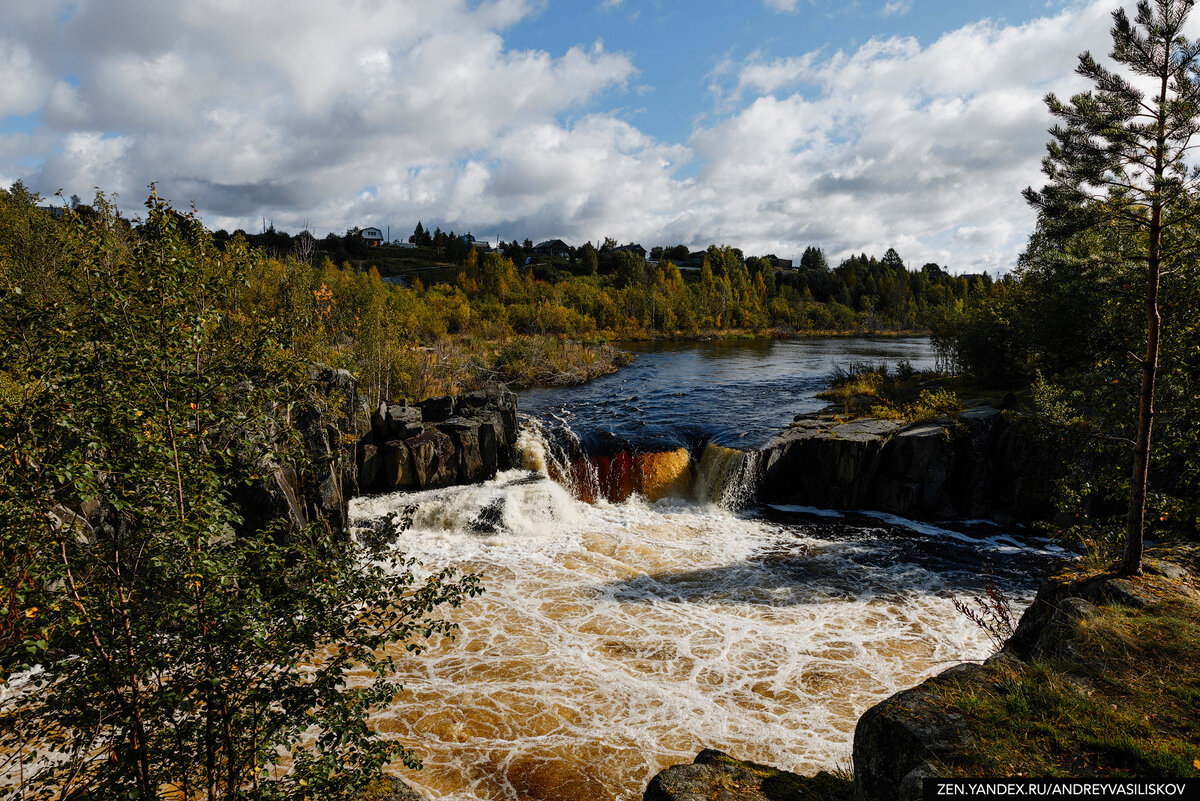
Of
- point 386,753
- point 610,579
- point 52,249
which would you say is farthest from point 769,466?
point 52,249

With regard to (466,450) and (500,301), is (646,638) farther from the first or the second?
(500,301)

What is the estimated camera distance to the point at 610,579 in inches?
533

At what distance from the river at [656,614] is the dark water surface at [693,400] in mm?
278

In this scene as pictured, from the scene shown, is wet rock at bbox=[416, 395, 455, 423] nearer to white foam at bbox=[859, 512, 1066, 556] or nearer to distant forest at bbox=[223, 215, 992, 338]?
white foam at bbox=[859, 512, 1066, 556]

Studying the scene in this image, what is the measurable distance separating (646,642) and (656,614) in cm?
108

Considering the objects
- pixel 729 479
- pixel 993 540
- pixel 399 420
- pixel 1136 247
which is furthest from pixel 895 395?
pixel 399 420

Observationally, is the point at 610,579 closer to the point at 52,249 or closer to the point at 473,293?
the point at 52,249

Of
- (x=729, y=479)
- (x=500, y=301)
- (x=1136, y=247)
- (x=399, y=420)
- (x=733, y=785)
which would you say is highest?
(x=500, y=301)

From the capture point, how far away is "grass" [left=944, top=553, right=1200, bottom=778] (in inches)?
168

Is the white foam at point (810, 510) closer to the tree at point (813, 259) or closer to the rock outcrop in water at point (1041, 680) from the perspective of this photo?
the rock outcrop in water at point (1041, 680)

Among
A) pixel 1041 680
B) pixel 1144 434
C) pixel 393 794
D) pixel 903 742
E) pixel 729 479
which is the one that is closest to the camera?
pixel 903 742

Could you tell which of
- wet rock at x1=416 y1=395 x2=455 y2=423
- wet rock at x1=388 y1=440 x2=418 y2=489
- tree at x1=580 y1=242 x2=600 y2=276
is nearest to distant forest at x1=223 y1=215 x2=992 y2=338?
tree at x1=580 y1=242 x2=600 y2=276

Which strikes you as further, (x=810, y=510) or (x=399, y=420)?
(x=399, y=420)

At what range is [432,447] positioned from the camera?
1794cm
